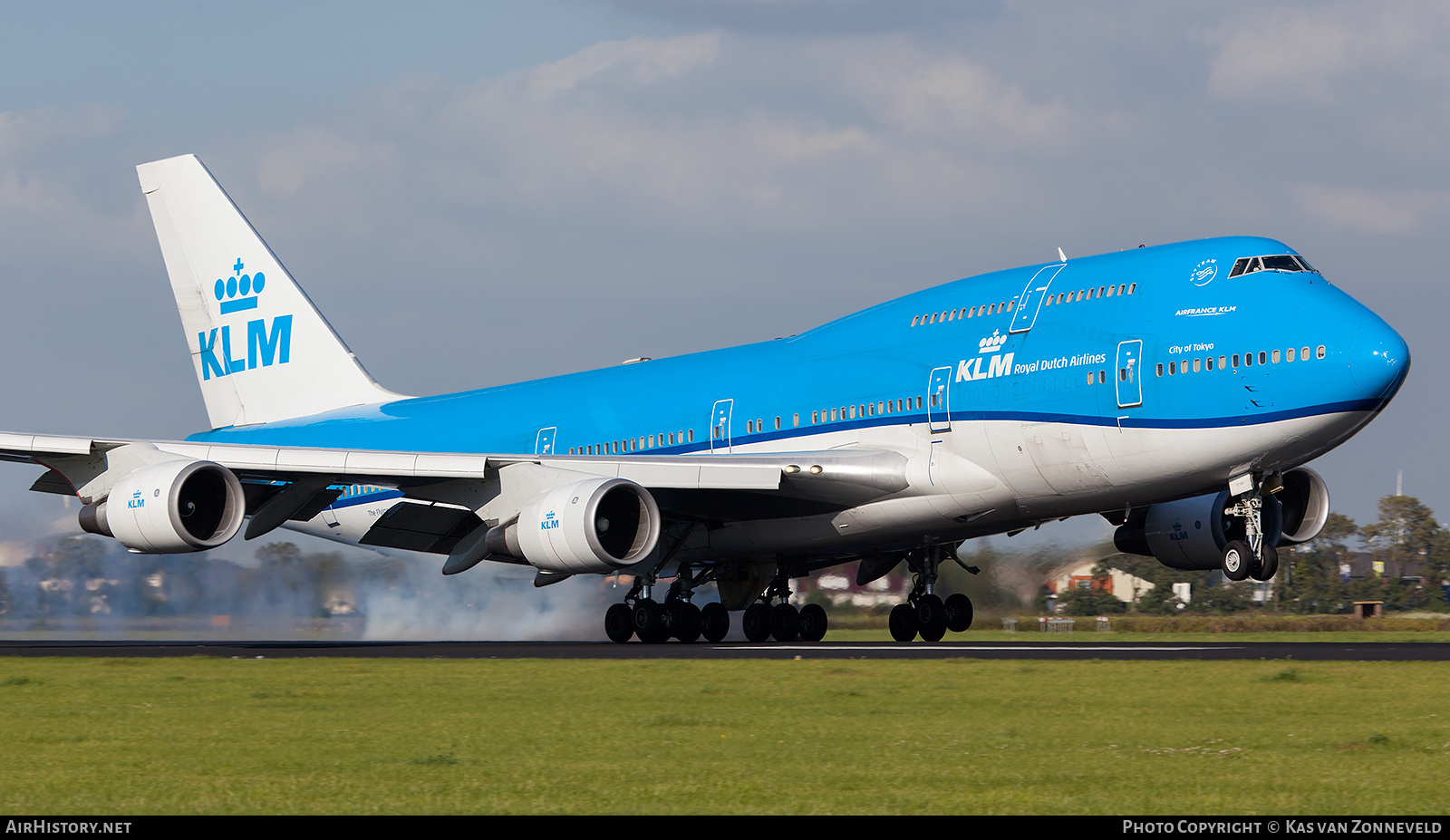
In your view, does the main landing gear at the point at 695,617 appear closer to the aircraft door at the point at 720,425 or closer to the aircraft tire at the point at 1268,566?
the aircraft door at the point at 720,425

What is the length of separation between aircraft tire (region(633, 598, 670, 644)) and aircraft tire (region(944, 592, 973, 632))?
18.8 feet

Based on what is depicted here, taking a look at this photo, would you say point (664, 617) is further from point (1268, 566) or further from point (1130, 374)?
point (1268, 566)

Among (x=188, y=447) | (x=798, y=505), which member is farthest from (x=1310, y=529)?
(x=188, y=447)

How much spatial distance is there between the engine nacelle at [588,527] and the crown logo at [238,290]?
15440mm

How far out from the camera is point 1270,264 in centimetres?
2300

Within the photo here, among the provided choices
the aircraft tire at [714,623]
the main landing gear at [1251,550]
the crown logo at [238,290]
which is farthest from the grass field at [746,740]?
the crown logo at [238,290]

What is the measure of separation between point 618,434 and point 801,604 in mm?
5712

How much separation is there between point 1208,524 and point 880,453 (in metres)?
6.87

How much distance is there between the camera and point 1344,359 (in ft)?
71.5

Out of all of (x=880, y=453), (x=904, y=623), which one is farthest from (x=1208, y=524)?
(x=880, y=453)

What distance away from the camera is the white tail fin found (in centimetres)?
3819

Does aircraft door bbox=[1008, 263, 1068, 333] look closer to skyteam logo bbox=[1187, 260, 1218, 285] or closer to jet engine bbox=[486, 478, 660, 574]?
skyteam logo bbox=[1187, 260, 1218, 285]

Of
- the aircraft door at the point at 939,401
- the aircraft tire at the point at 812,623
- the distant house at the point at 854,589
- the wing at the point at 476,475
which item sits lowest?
the aircraft tire at the point at 812,623

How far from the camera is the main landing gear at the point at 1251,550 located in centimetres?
2330
